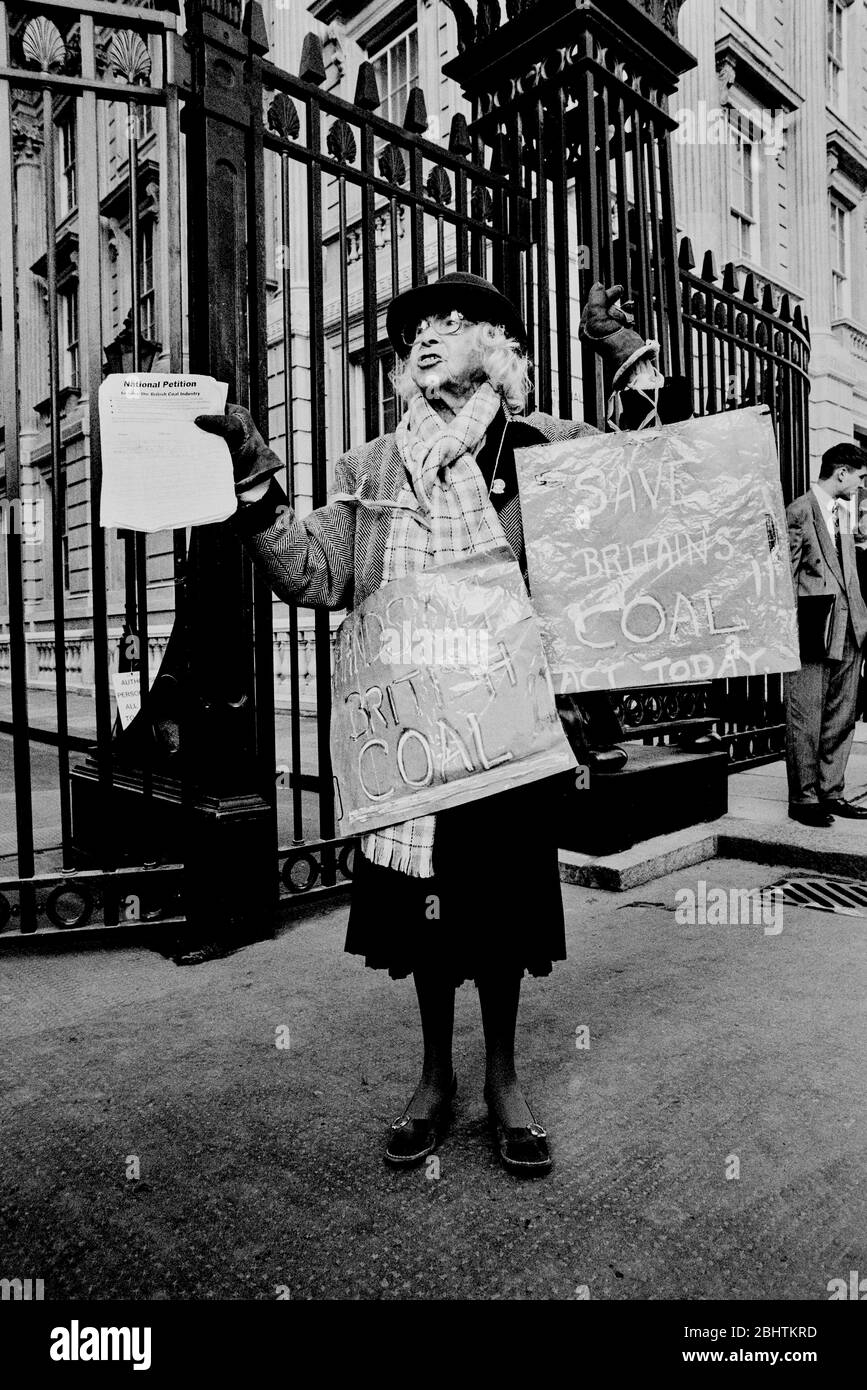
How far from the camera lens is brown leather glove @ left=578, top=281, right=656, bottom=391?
2.63 metres

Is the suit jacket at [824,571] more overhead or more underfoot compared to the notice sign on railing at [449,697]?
more overhead

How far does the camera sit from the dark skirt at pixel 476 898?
7.19 feet

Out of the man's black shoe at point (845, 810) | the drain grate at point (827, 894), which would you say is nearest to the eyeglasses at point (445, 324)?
the drain grate at point (827, 894)

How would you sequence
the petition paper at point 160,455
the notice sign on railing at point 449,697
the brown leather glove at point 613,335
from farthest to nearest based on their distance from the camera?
the petition paper at point 160,455 < the brown leather glove at point 613,335 < the notice sign on railing at point 449,697

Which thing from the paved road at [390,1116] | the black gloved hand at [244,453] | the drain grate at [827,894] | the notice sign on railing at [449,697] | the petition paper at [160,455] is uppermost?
the petition paper at [160,455]

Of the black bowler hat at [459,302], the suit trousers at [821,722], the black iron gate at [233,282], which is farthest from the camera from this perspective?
the suit trousers at [821,722]

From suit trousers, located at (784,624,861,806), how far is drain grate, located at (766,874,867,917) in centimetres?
77

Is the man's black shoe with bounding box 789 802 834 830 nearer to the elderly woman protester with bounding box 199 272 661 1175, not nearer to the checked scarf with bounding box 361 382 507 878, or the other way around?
the elderly woman protester with bounding box 199 272 661 1175

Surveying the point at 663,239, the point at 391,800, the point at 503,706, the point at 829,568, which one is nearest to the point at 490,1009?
the point at 391,800

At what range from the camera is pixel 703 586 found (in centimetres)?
233

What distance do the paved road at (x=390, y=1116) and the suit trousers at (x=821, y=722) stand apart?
1.79 meters

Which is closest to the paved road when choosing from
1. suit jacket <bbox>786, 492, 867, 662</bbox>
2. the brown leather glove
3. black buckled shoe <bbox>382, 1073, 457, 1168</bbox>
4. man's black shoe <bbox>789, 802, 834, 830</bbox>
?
black buckled shoe <bbox>382, 1073, 457, 1168</bbox>

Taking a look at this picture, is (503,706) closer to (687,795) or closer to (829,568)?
(687,795)

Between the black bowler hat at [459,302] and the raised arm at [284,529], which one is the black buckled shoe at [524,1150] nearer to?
the raised arm at [284,529]
